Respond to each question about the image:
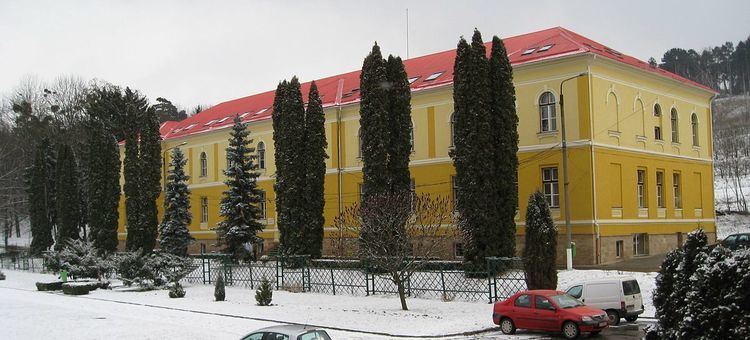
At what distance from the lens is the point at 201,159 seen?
61156 millimetres

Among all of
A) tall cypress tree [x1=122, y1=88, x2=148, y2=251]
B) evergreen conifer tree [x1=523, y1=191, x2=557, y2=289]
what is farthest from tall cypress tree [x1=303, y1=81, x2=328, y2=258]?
evergreen conifer tree [x1=523, y1=191, x2=557, y2=289]

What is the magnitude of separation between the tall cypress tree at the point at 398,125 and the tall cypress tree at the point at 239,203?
12124 millimetres

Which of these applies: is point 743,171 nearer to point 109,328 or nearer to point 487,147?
point 487,147

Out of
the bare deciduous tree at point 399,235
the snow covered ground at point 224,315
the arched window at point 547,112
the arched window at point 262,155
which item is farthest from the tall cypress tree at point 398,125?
the arched window at point 262,155

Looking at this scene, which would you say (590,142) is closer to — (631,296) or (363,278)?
(363,278)

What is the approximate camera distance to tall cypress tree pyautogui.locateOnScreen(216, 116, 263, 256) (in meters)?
43.9

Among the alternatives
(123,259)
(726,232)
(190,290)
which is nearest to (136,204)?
(123,259)

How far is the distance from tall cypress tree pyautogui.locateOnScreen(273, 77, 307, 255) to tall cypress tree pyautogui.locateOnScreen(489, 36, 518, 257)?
12268mm

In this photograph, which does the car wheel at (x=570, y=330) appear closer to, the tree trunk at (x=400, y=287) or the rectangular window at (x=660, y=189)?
the tree trunk at (x=400, y=287)

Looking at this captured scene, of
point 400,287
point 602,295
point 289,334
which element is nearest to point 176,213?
point 400,287

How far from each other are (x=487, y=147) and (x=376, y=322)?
12366mm

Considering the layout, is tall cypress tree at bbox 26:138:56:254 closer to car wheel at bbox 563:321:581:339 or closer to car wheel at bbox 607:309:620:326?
car wheel at bbox 607:309:620:326

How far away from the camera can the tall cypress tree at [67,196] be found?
5638 cm

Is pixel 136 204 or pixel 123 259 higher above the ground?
pixel 136 204
